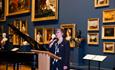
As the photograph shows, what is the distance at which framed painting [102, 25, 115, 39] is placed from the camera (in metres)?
7.80

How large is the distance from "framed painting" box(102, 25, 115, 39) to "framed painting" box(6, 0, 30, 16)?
4580 millimetres

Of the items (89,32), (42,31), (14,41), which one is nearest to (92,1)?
(89,32)

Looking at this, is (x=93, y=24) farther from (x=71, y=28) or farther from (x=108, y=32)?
(x=71, y=28)

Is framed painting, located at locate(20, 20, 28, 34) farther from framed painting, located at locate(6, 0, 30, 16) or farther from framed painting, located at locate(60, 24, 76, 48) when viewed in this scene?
framed painting, located at locate(60, 24, 76, 48)

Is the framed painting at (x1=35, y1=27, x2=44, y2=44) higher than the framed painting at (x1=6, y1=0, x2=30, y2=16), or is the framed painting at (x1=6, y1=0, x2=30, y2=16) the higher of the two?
the framed painting at (x1=6, y1=0, x2=30, y2=16)

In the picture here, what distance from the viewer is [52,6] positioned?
33.6 ft

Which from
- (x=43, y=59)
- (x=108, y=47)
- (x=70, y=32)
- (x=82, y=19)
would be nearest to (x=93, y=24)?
(x=82, y=19)

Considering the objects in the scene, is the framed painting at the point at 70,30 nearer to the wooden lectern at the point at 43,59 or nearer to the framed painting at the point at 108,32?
the framed painting at the point at 108,32

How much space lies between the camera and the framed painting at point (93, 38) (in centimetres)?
823

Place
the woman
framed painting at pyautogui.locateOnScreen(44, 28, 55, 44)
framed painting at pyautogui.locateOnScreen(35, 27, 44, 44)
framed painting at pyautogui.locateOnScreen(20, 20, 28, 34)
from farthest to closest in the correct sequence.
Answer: framed painting at pyautogui.locateOnScreen(20, 20, 28, 34), framed painting at pyautogui.locateOnScreen(35, 27, 44, 44), framed painting at pyautogui.locateOnScreen(44, 28, 55, 44), the woman

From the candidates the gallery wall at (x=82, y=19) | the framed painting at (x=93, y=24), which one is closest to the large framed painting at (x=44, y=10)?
the gallery wall at (x=82, y=19)

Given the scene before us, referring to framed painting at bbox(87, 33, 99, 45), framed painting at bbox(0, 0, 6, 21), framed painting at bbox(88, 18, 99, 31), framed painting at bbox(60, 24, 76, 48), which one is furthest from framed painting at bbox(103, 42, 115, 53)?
framed painting at bbox(0, 0, 6, 21)

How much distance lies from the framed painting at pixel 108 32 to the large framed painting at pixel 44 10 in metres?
2.42

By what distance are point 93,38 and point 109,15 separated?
2.94 ft
